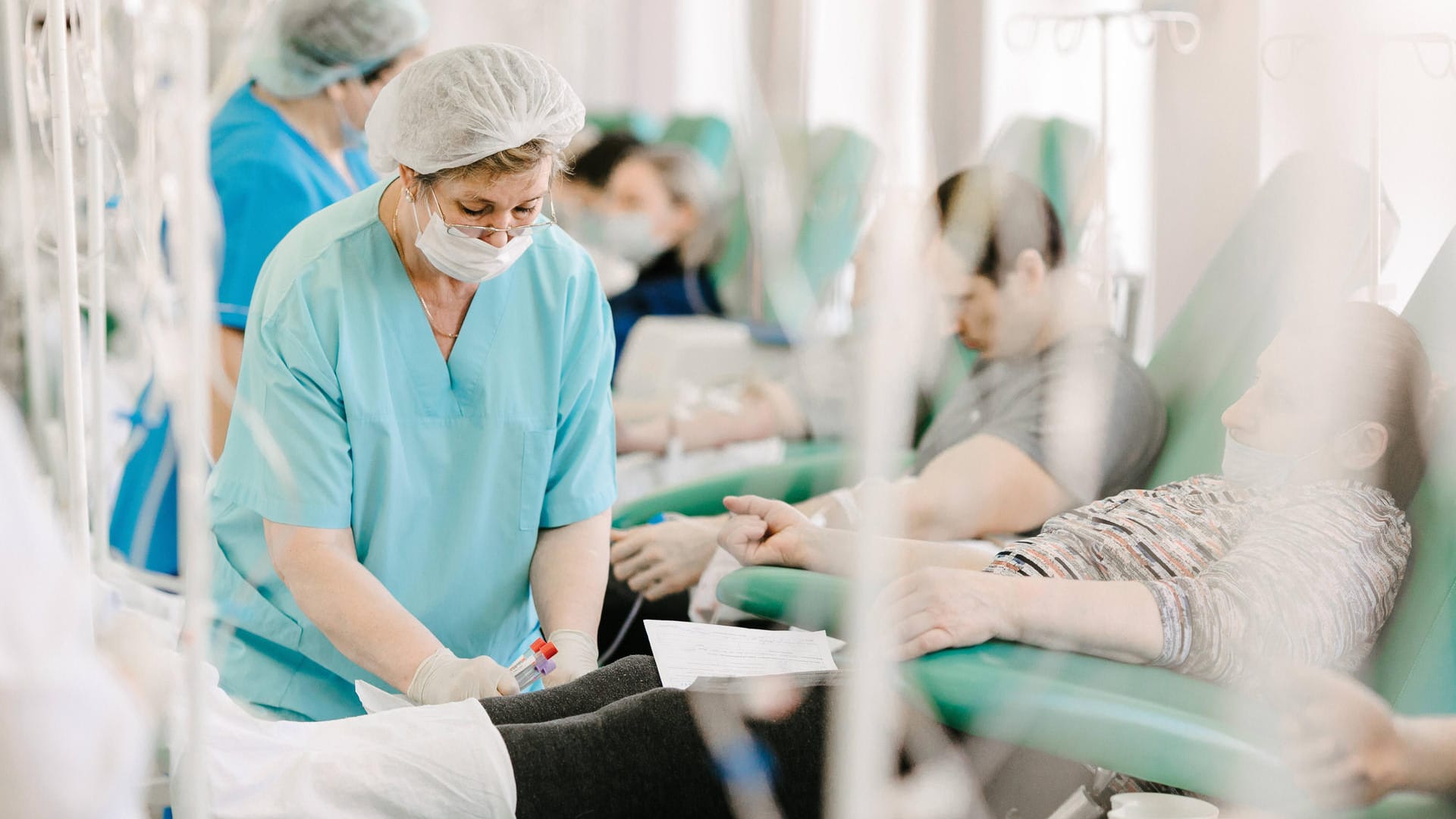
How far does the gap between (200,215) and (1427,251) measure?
4.34ft

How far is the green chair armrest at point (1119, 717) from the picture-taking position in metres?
0.96

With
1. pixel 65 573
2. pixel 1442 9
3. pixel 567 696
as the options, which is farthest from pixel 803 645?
pixel 1442 9

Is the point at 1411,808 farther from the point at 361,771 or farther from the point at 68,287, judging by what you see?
the point at 68,287

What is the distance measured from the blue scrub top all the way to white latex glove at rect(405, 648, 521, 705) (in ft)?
2.21

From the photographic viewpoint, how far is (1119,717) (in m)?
0.99

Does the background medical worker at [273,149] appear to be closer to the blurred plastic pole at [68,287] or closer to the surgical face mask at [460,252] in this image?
the surgical face mask at [460,252]

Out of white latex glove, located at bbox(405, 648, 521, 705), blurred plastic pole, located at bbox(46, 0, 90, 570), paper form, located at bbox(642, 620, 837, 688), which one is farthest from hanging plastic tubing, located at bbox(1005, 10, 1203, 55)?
blurred plastic pole, located at bbox(46, 0, 90, 570)

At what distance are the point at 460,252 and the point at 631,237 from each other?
242 centimetres

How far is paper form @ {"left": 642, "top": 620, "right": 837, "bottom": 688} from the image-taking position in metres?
1.18

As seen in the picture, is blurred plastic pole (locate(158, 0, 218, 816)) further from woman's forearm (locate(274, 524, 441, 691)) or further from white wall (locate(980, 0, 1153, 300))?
white wall (locate(980, 0, 1153, 300))

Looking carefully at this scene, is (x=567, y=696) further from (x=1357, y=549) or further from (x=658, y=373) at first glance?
(x=658, y=373)

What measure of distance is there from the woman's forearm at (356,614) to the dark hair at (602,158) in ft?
8.92

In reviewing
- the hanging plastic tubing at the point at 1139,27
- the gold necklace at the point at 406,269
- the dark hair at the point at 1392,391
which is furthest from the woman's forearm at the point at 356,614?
the hanging plastic tubing at the point at 1139,27

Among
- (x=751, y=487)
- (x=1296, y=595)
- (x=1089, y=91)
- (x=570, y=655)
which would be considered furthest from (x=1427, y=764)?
(x=1089, y=91)
